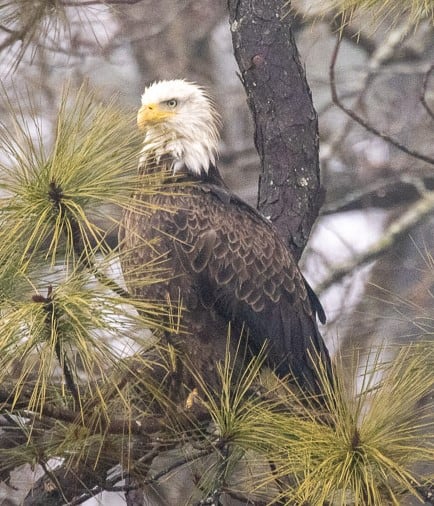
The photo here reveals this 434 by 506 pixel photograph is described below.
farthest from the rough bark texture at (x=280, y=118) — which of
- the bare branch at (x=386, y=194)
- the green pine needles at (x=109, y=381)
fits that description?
the bare branch at (x=386, y=194)

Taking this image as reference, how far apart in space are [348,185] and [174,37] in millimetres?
1147

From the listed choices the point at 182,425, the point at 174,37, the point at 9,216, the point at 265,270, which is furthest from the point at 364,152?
the point at 9,216

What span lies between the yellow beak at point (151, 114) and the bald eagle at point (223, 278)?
74mm

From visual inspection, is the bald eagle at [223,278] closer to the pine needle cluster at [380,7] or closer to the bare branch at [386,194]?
the pine needle cluster at [380,7]

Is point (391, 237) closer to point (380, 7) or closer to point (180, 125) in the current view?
point (180, 125)

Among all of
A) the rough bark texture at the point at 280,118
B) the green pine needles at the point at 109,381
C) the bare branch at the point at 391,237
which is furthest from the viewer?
the bare branch at the point at 391,237

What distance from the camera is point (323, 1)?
3.43 metres

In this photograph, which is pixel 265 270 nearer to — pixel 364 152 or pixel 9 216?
pixel 9 216

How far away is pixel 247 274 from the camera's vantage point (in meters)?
3.85

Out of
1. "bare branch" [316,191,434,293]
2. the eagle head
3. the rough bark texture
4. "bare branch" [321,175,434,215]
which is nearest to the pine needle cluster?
the eagle head

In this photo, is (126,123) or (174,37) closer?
(126,123)

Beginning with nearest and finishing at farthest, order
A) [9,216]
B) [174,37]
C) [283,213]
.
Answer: [9,216] < [283,213] < [174,37]

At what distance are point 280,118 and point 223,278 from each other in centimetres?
78

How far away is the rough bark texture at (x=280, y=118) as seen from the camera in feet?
14.1
